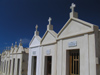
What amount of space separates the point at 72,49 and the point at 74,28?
1.18m

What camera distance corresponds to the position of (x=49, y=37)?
9570mm

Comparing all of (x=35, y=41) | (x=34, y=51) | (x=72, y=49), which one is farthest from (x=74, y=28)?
(x=34, y=51)

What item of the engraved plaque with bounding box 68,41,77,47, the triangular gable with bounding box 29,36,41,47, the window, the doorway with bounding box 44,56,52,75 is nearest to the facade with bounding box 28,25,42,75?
the triangular gable with bounding box 29,36,41,47

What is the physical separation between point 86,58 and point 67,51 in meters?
1.64

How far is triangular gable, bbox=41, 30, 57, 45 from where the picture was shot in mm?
9078

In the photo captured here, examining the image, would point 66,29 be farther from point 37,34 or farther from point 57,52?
point 37,34

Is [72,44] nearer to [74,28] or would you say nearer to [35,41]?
[74,28]

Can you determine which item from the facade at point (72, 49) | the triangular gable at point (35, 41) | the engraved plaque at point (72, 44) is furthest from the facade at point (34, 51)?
the engraved plaque at point (72, 44)

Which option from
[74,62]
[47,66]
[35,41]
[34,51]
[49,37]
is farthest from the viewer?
[35,41]

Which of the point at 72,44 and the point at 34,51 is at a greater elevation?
the point at 72,44

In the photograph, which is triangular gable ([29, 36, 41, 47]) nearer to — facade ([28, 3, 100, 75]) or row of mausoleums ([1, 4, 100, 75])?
row of mausoleums ([1, 4, 100, 75])

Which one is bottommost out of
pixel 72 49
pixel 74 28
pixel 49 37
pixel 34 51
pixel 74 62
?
pixel 74 62

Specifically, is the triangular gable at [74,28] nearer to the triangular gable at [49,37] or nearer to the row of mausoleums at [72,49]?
the row of mausoleums at [72,49]

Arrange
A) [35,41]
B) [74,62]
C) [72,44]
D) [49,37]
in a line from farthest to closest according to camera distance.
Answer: [35,41], [49,37], [74,62], [72,44]
